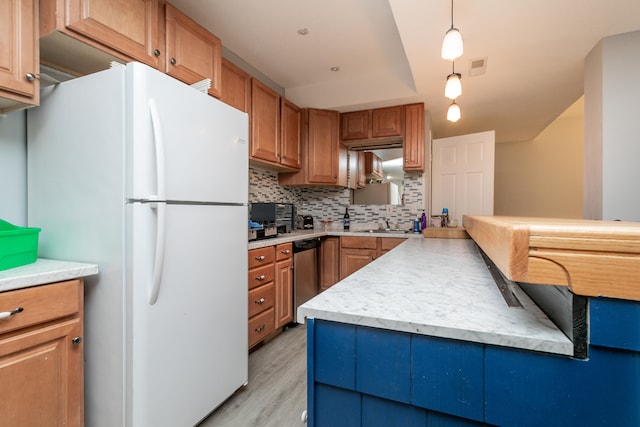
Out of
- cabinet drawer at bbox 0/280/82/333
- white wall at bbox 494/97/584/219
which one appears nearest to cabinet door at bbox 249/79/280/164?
cabinet drawer at bbox 0/280/82/333

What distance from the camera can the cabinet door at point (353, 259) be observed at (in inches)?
123

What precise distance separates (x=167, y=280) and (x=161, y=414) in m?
0.55

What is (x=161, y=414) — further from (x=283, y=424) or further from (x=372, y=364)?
(x=372, y=364)

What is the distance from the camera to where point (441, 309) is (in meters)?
0.64

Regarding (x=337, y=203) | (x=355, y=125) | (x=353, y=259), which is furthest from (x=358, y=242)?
(x=355, y=125)

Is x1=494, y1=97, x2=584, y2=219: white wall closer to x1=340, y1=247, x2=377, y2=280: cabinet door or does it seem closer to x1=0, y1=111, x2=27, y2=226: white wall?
x1=340, y1=247, x2=377, y2=280: cabinet door

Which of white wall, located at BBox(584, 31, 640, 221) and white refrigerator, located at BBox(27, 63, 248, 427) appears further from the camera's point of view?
white wall, located at BBox(584, 31, 640, 221)

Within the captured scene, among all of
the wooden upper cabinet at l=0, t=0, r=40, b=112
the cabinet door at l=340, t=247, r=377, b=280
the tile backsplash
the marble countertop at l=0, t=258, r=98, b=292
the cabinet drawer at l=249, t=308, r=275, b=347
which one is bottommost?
the cabinet drawer at l=249, t=308, r=275, b=347

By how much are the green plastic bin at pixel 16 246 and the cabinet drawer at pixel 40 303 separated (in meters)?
0.19

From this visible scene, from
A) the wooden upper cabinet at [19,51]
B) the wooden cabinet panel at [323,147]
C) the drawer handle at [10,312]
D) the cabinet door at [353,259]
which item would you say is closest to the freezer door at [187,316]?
the drawer handle at [10,312]

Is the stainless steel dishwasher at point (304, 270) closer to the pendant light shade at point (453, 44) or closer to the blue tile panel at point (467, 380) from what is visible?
the pendant light shade at point (453, 44)

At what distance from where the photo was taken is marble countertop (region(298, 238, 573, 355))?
1.70ft

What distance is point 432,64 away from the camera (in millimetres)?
2352

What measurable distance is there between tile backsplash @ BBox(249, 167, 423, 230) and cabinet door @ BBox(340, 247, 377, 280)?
0.63 meters
